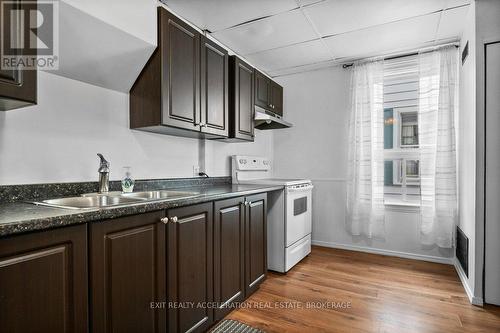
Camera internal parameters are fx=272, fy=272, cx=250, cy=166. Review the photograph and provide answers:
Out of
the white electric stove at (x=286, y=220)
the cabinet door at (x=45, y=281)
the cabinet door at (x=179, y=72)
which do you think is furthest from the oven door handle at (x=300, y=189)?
the cabinet door at (x=45, y=281)

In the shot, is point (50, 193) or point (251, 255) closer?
point (50, 193)

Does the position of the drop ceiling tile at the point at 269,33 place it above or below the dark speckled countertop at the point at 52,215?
above

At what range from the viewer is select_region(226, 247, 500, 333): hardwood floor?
191 cm

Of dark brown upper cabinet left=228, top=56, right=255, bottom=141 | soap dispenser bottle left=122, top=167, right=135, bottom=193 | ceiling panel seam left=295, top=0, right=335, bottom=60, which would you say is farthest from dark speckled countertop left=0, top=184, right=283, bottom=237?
ceiling panel seam left=295, top=0, right=335, bottom=60

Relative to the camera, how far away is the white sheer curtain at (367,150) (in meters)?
3.34

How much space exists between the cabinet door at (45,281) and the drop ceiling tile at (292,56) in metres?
2.81

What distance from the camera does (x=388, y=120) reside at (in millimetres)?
3553

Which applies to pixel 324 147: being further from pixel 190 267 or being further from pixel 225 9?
pixel 190 267

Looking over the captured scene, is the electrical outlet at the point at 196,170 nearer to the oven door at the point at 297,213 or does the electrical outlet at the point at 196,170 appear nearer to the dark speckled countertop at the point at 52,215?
the oven door at the point at 297,213

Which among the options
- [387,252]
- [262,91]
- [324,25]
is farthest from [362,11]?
[387,252]

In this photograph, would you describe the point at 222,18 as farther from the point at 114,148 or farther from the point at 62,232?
the point at 62,232

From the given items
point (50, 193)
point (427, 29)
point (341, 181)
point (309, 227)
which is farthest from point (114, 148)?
point (427, 29)

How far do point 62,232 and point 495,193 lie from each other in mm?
2843

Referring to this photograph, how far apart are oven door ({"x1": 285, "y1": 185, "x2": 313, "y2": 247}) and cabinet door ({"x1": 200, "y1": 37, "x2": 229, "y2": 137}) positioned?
3.23ft
